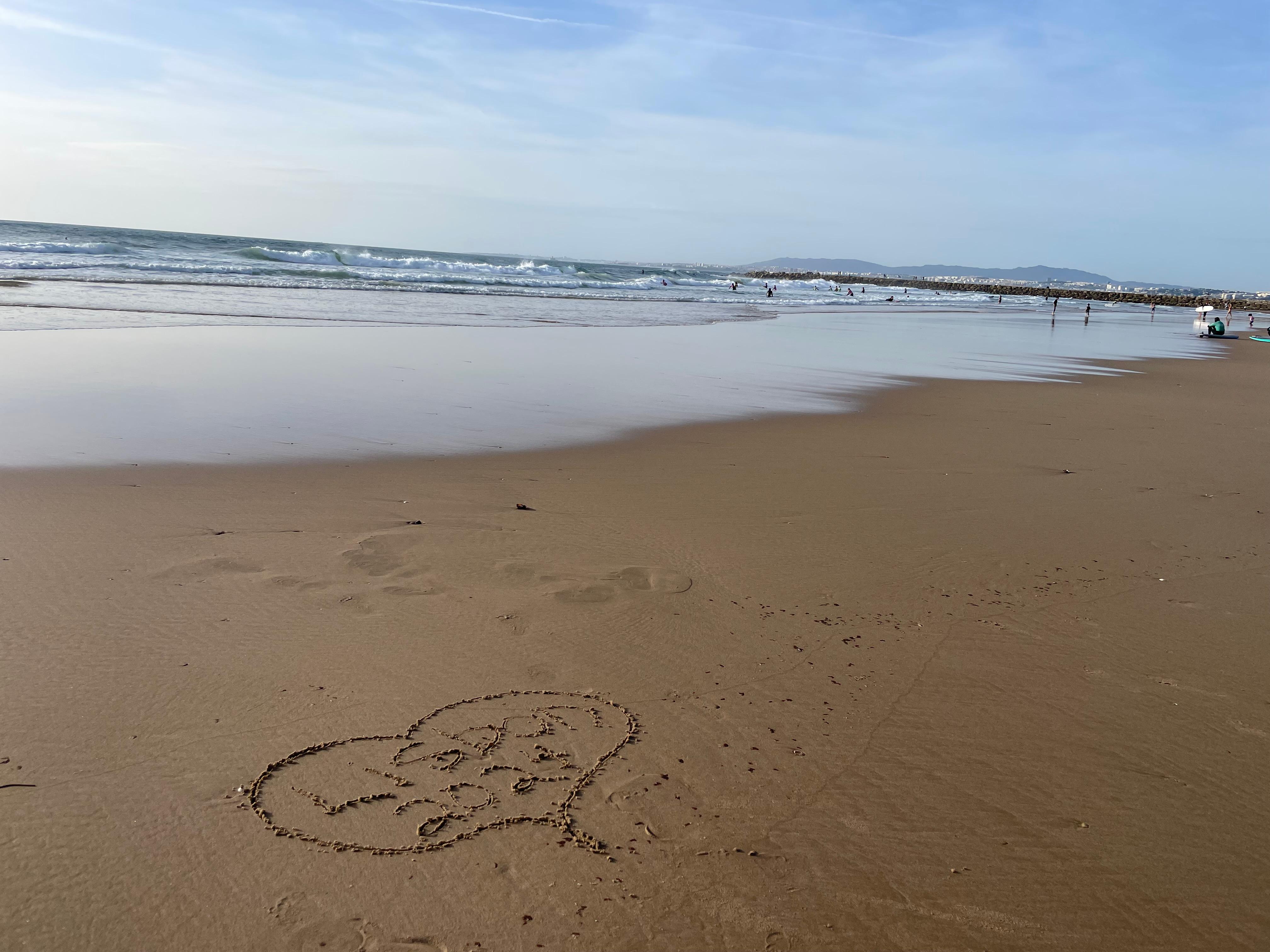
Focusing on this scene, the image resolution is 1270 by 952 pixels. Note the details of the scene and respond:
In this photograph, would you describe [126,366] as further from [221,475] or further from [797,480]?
[797,480]

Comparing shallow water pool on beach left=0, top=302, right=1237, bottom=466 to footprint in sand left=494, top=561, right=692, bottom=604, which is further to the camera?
shallow water pool on beach left=0, top=302, right=1237, bottom=466

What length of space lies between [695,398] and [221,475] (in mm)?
6408

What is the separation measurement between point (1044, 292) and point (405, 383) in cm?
9191

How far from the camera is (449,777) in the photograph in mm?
2883

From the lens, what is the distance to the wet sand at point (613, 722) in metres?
2.38

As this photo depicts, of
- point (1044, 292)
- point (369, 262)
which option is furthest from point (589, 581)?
point (1044, 292)

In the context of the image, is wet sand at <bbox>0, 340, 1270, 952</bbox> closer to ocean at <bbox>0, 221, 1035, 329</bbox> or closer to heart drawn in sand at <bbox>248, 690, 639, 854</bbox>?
heart drawn in sand at <bbox>248, 690, 639, 854</bbox>

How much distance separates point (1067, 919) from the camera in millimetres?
2410

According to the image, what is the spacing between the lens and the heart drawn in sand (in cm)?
262

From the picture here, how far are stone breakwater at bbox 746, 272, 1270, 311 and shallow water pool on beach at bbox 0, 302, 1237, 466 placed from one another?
53264mm

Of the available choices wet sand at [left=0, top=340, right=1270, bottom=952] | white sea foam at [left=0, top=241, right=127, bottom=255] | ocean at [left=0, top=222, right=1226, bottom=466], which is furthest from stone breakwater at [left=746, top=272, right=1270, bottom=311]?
white sea foam at [left=0, top=241, right=127, bottom=255]

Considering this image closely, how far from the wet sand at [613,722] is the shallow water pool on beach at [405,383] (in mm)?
1220

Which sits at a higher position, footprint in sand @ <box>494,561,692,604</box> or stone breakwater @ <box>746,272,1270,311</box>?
stone breakwater @ <box>746,272,1270,311</box>

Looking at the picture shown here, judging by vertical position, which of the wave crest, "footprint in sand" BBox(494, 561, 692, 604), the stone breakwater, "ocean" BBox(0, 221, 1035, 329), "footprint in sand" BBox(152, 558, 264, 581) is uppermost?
the stone breakwater
